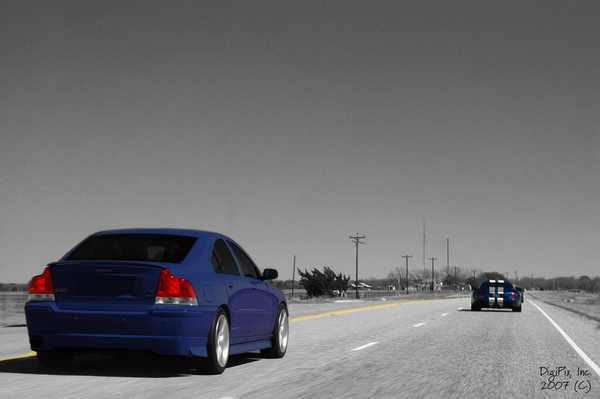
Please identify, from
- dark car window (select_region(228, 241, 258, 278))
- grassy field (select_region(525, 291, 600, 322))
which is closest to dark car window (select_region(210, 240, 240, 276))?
dark car window (select_region(228, 241, 258, 278))

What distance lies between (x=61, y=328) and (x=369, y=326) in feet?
41.2

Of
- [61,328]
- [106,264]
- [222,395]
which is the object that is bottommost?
[222,395]

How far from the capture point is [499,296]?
3072 centimetres

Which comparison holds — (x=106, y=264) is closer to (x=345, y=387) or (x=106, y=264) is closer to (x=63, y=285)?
(x=63, y=285)

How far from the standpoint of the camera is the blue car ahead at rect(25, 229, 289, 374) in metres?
8.37

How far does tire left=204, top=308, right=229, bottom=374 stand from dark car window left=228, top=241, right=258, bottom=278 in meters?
1.43

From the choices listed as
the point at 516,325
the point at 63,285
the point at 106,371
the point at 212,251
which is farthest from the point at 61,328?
the point at 516,325

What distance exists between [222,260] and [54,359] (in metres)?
2.35

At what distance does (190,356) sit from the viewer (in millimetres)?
8523

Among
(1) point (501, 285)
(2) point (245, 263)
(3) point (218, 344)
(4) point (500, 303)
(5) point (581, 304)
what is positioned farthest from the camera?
(5) point (581, 304)

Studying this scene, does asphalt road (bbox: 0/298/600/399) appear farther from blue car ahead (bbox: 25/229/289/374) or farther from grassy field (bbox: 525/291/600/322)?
grassy field (bbox: 525/291/600/322)

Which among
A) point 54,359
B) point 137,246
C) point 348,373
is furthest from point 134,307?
point 348,373

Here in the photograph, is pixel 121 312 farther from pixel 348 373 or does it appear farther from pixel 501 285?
pixel 501 285

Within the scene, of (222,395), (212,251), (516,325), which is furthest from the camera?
(516,325)
